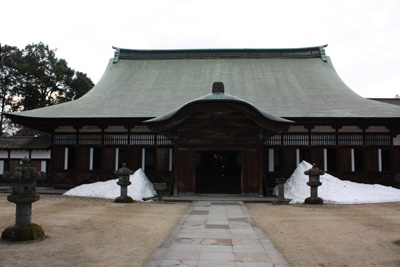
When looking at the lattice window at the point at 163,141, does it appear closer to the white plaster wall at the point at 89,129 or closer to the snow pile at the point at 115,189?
the snow pile at the point at 115,189

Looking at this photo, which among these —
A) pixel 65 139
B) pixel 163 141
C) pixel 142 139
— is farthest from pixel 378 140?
pixel 65 139

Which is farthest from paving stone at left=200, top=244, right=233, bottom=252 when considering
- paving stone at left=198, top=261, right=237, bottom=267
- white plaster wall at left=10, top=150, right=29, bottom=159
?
white plaster wall at left=10, top=150, right=29, bottom=159

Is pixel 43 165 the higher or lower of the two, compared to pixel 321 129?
lower

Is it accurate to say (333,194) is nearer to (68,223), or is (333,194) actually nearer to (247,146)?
(247,146)

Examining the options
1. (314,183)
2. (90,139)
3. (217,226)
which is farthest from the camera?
(90,139)

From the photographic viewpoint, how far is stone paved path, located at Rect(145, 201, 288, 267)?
436cm

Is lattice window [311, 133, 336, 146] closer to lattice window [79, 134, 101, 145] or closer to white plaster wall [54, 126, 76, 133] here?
lattice window [79, 134, 101, 145]

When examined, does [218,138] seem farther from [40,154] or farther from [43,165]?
[40,154]

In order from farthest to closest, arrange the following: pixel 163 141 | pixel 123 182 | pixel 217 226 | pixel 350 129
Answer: pixel 163 141 → pixel 350 129 → pixel 123 182 → pixel 217 226

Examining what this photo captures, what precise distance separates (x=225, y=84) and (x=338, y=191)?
27.8 ft

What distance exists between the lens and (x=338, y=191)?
12094 millimetres

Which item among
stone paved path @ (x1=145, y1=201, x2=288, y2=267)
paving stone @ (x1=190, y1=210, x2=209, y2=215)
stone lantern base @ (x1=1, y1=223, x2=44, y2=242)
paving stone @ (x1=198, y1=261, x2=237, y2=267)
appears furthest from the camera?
paving stone @ (x1=190, y1=210, x2=209, y2=215)

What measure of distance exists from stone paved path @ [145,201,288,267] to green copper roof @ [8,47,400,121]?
7.69m

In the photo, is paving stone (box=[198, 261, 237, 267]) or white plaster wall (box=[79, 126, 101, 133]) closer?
paving stone (box=[198, 261, 237, 267])
